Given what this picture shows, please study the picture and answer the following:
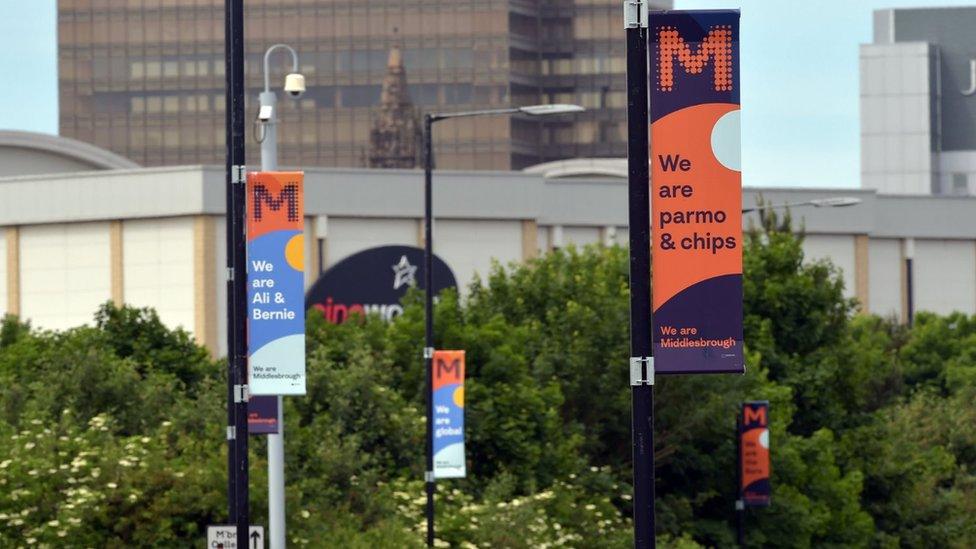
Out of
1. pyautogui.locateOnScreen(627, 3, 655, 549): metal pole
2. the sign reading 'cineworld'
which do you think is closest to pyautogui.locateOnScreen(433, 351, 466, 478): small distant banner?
pyautogui.locateOnScreen(627, 3, 655, 549): metal pole

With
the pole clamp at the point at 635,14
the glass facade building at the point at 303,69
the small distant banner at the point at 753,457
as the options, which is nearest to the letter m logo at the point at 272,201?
the pole clamp at the point at 635,14

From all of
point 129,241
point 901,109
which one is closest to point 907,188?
point 901,109

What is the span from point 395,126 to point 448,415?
10209cm

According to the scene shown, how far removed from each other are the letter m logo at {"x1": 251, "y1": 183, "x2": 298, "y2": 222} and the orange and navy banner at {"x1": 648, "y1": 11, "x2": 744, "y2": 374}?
11.6 m

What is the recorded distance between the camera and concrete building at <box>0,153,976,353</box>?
212 feet

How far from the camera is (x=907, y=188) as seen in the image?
134375mm

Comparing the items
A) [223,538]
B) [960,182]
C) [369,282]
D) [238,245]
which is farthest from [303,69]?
[223,538]

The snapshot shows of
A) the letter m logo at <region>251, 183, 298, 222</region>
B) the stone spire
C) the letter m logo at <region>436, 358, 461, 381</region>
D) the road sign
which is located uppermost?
the stone spire

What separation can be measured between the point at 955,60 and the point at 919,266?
51.8m

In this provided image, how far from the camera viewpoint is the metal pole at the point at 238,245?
75.6ft

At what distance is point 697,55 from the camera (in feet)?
46.5

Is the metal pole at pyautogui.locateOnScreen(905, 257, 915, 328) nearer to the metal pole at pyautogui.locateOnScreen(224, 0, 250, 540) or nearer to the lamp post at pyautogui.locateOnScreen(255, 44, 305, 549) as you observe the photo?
the lamp post at pyautogui.locateOnScreen(255, 44, 305, 549)

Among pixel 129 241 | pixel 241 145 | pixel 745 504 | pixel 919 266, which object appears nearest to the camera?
pixel 241 145

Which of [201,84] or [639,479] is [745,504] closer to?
[639,479]
